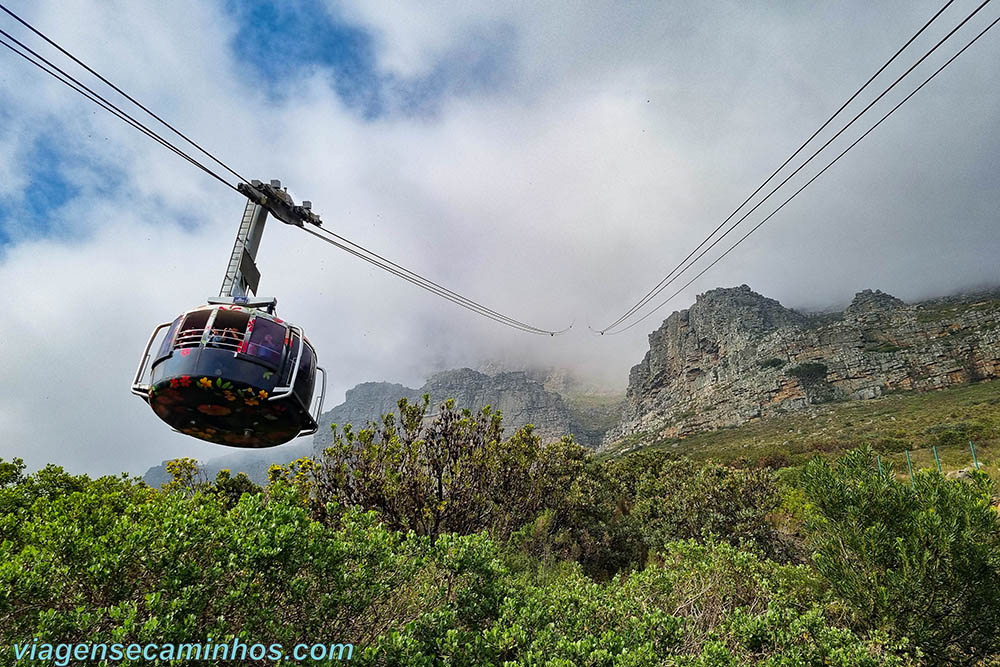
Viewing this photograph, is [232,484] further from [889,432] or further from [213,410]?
[889,432]

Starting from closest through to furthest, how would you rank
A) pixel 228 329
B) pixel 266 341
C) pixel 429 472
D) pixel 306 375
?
1. pixel 228 329
2. pixel 266 341
3. pixel 306 375
4. pixel 429 472

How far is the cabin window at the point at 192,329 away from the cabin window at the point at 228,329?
0.19 m

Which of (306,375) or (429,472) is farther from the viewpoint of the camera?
(429,472)

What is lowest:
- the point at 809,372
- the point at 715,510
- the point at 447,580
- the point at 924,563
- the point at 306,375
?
the point at 447,580

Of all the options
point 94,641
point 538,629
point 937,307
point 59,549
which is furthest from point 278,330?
point 937,307

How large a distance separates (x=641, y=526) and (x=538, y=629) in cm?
1305

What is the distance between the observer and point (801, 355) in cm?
10719

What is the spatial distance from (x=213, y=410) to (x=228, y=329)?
1331mm

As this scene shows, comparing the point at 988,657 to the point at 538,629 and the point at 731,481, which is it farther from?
the point at 731,481

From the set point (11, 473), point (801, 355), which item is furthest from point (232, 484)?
point (801, 355)

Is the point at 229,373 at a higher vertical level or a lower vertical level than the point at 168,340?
lower

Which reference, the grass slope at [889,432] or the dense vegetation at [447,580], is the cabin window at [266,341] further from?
the grass slope at [889,432]

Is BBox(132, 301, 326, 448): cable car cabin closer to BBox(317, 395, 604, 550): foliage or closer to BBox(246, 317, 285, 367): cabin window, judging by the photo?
BBox(246, 317, 285, 367): cabin window

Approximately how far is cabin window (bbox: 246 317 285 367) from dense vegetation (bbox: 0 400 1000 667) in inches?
78.4
